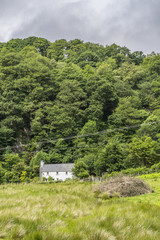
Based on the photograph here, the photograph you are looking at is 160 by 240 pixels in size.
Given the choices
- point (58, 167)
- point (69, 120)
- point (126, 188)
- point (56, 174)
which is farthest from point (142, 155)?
point (126, 188)

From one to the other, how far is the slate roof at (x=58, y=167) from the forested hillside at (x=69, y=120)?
4.49ft

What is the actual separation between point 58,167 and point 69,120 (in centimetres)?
1076

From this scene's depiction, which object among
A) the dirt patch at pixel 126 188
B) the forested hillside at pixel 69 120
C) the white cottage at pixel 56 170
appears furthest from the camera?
the white cottage at pixel 56 170

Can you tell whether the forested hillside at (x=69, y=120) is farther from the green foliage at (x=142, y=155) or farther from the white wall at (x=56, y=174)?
the white wall at (x=56, y=174)

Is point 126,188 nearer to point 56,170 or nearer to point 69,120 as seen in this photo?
point 56,170

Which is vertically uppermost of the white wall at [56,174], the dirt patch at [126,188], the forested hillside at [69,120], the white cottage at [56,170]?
the forested hillside at [69,120]

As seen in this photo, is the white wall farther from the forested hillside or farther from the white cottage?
the forested hillside

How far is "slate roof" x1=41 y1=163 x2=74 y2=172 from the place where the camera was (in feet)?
153

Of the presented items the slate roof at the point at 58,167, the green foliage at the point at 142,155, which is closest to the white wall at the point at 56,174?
the slate roof at the point at 58,167

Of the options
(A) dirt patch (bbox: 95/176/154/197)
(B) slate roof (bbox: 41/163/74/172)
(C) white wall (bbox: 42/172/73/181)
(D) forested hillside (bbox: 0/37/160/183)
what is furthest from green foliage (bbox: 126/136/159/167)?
(A) dirt patch (bbox: 95/176/154/197)

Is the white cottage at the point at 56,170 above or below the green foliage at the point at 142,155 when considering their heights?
below

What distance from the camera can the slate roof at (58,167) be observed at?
46.8 m

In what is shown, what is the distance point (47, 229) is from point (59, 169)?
147ft

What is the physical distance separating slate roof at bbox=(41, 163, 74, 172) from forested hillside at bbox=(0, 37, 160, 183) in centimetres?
137
